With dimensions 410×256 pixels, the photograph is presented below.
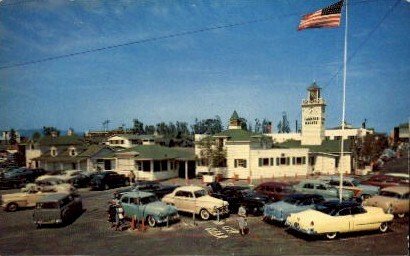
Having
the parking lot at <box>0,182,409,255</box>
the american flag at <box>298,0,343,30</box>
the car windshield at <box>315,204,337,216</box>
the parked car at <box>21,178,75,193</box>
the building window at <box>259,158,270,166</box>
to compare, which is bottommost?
the parking lot at <box>0,182,409,255</box>

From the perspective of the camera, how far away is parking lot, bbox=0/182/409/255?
43.6 ft

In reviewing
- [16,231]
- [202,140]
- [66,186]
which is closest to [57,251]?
[66,186]

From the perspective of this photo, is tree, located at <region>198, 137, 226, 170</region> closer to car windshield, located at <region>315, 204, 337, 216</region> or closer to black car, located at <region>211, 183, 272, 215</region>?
black car, located at <region>211, 183, 272, 215</region>

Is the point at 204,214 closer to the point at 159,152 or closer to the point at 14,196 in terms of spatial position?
the point at 14,196

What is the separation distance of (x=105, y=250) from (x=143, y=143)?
26442mm

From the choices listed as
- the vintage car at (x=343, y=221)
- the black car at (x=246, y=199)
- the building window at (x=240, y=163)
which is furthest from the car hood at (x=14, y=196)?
the building window at (x=240, y=163)

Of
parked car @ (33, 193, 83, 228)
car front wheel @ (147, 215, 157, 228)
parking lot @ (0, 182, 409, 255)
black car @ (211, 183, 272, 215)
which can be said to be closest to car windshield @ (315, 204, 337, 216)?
parking lot @ (0, 182, 409, 255)

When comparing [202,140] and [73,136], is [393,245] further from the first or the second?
[202,140]

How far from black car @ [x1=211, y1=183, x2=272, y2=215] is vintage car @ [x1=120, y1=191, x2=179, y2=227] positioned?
14.3ft

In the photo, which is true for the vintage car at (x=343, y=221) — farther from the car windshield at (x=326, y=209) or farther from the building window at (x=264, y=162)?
the building window at (x=264, y=162)

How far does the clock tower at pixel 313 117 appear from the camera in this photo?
45569 mm

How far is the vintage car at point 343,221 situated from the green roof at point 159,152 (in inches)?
883

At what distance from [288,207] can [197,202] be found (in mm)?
5466

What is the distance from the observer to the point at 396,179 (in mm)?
10602
